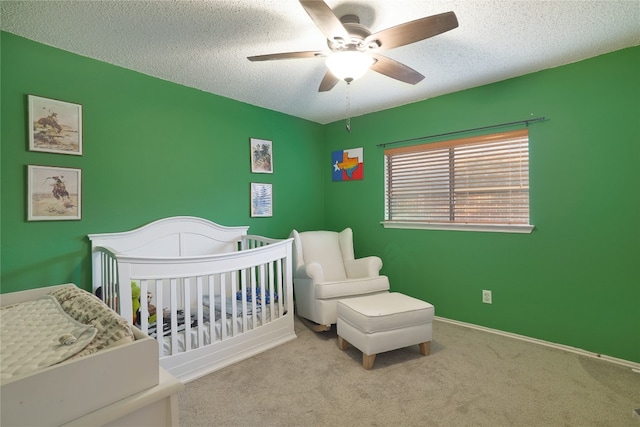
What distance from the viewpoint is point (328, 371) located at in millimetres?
2066

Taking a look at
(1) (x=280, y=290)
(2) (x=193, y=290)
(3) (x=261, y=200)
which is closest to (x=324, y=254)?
(1) (x=280, y=290)

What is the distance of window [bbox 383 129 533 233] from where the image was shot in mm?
2613

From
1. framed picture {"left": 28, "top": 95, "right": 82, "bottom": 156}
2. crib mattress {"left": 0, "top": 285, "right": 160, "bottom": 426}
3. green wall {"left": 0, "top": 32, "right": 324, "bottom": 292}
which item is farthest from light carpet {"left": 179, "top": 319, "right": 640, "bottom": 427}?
framed picture {"left": 28, "top": 95, "right": 82, "bottom": 156}

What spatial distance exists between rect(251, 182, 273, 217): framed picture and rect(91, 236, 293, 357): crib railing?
78 centimetres

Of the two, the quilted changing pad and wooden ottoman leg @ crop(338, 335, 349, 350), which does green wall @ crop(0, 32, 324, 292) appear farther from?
wooden ottoman leg @ crop(338, 335, 349, 350)

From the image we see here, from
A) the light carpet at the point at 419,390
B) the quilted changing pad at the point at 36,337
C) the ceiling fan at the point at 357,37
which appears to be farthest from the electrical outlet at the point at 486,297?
the quilted changing pad at the point at 36,337

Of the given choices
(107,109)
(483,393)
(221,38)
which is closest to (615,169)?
(483,393)

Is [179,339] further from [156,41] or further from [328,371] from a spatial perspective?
[156,41]

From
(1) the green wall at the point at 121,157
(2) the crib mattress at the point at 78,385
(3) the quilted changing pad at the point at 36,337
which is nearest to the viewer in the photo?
(2) the crib mattress at the point at 78,385

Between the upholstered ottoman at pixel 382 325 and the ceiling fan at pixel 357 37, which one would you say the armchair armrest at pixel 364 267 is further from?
the ceiling fan at pixel 357 37

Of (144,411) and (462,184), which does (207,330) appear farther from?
(462,184)

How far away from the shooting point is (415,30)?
146cm

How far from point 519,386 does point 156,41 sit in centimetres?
321

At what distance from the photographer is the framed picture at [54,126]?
1973 millimetres
